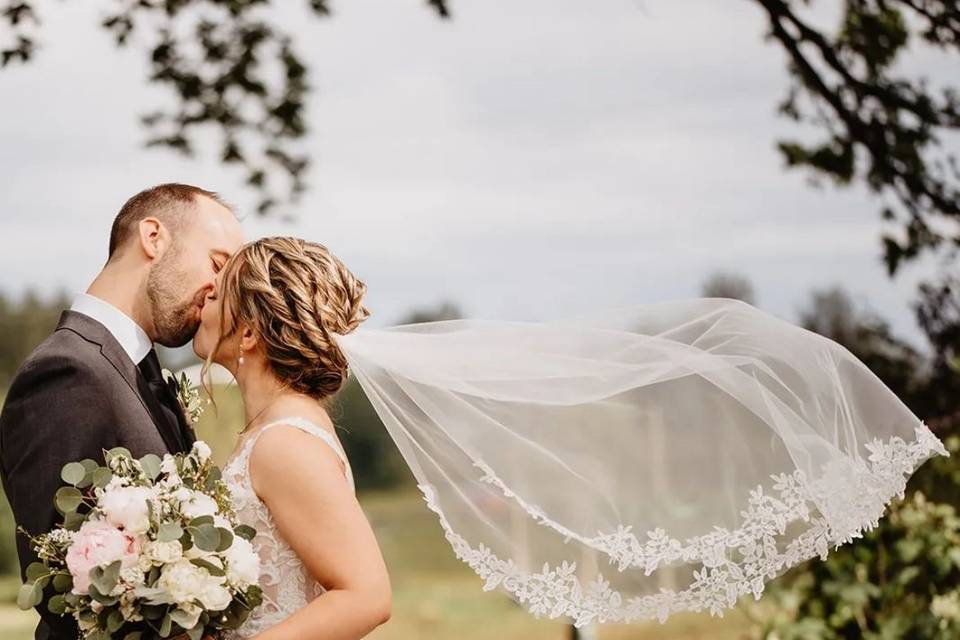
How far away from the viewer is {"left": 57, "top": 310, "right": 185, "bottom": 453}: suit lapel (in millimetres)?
2902

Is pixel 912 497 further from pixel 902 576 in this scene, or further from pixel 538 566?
pixel 538 566

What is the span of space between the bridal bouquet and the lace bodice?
8 cm

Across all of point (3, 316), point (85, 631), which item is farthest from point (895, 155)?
point (3, 316)

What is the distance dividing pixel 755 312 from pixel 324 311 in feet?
3.95

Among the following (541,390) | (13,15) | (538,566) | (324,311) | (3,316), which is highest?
(13,15)

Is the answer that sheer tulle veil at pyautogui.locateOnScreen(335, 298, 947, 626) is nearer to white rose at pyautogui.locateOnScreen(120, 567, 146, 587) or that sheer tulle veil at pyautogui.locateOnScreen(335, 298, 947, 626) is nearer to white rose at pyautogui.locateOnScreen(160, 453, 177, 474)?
white rose at pyautogui.locateOnScreen(160, 453, 177, 474)

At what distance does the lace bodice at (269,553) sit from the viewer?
2533mm

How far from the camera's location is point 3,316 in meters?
12.2

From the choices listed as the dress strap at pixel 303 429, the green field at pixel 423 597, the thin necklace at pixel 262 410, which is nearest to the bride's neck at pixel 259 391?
the thin necklace at pixel 262 410

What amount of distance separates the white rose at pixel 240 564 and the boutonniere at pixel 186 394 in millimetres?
849

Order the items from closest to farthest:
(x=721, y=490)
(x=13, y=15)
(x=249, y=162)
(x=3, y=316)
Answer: (x=721, y=490)
(x=13, y=15)
(x=249, y=162)
(x=3, y=316)

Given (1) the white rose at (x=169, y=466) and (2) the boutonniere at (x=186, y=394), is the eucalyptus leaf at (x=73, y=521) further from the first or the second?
(2) the boutonniere at (x=186, y=394)

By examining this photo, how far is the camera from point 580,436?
3.04 metres

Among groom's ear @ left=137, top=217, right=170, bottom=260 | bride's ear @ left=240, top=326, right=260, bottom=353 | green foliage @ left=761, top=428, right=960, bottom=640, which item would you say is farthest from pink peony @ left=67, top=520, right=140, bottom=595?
green foliage @ left=761, top=428, right=960, bottom=640
